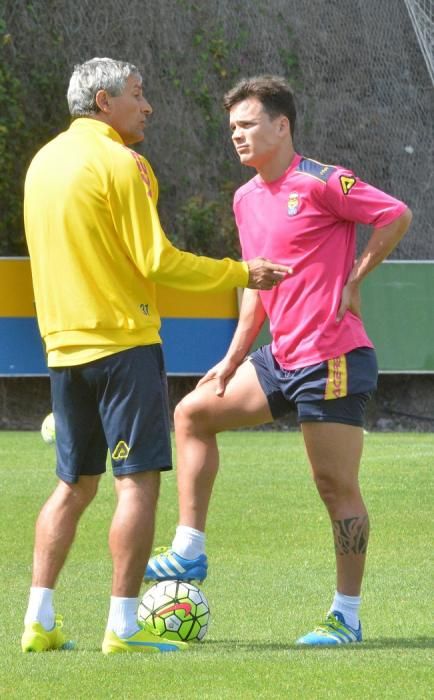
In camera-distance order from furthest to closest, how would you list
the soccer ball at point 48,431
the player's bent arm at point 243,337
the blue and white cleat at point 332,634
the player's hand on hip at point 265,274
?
the soccer ball at point 48,431, the player's bent arm at point 243,337, the blue and white cleat at point 332,634, the player's hand on hip at point 265,274

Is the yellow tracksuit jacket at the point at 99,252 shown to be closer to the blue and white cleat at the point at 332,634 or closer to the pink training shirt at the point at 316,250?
the pink training shirt at the point at 316,250

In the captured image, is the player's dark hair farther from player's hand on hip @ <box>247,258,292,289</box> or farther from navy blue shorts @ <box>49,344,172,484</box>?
navy blue shorts @ <box>49,344,172,484</box>

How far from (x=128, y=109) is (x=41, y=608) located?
1957 millimetres

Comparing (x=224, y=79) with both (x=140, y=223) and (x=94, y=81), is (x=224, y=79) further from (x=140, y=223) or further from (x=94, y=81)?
(x=140, y=223)

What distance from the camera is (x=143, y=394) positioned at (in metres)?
5.29

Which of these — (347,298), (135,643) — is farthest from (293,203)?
(135,643)

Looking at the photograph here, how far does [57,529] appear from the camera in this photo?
5.54 m

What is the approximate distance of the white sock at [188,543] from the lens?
617 cm

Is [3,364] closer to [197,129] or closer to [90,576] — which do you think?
[197,129]

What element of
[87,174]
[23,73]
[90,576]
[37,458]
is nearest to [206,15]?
[23,73]

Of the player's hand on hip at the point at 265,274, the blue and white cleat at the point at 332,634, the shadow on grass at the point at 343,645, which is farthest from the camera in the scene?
the blue and white cleat at the point at 332,634

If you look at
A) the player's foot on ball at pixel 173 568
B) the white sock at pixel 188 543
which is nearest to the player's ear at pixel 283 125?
the white sock at pixel 188 543

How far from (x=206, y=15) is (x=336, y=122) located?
271 centimetres

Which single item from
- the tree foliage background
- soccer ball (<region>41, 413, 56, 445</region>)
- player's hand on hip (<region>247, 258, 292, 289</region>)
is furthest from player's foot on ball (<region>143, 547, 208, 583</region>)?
the tree foliage background
